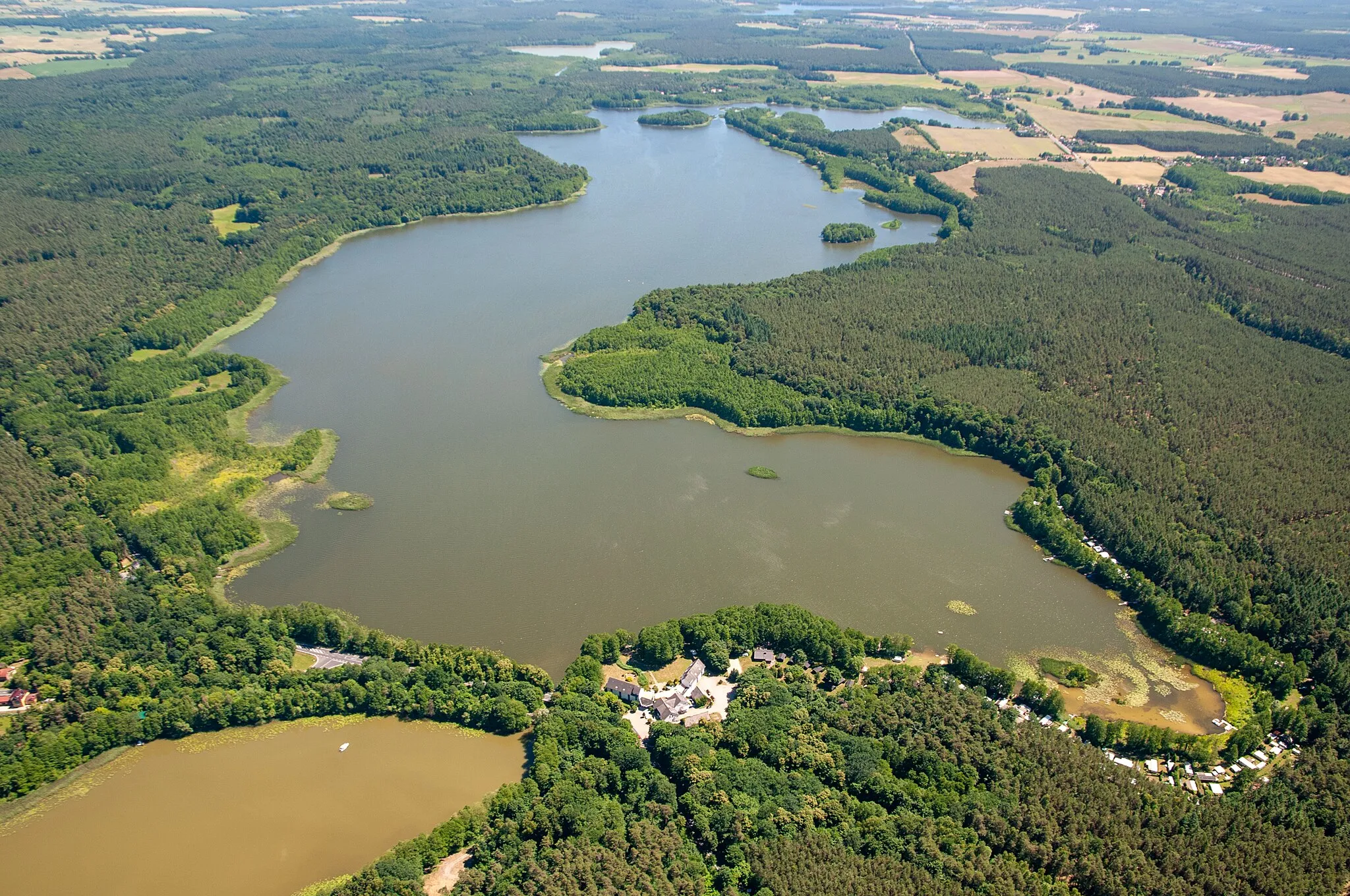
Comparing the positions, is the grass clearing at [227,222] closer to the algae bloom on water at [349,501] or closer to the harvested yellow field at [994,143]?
the algae bloom on water at [349,501]

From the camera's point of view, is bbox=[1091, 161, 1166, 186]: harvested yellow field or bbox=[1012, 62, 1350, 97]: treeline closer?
bbox=[1091, 161, 1166, 186]: harvested yellow field

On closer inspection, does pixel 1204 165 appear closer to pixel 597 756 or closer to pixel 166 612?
pixel 597 756

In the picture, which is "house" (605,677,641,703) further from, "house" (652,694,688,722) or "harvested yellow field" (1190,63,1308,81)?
"harvested yellow field" (1190,63,1308,81)

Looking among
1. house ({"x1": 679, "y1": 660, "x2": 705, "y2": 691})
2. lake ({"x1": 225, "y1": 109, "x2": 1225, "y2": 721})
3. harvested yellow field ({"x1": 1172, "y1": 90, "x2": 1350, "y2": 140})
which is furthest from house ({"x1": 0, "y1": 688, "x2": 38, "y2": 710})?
harvested yellow field ({"x1": 1172, "y1": 90, "x2": 1350, "y2": 140})

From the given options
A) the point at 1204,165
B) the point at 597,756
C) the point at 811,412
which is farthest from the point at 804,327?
the point at 1204,165

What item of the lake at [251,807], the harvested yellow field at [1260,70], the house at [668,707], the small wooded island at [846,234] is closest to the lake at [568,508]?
the house at [668,707]

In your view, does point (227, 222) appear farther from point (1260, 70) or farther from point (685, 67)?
point (1260, 70)

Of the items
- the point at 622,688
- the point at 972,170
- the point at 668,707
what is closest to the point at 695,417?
the point at 622,688
